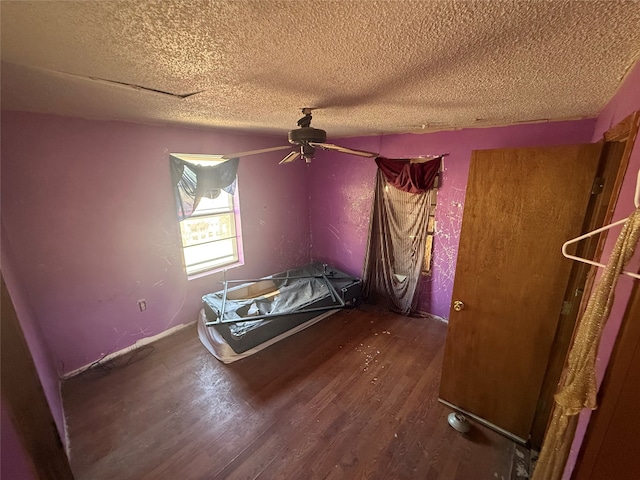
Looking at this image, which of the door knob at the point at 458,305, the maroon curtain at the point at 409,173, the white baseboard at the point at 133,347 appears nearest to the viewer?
the door knob at the point at 458,305

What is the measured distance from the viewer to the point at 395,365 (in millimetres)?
2629

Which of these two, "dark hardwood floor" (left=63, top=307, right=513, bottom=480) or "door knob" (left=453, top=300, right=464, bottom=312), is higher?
"door knob" (left=453, top=300, right=464, bottom=312)

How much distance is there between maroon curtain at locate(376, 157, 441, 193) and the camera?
3029 mm

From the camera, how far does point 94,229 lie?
2453mm

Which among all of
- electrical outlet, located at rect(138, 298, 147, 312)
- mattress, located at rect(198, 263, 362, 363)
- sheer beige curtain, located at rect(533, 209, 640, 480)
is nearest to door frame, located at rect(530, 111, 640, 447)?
sheer beige curtain, located at rect(533, 209, 640, 480)

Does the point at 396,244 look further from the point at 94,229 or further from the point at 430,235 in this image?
the point at 94,229

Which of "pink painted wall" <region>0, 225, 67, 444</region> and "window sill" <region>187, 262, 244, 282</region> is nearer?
"pink painted wall" <region>0, 225, 67, 444</region>

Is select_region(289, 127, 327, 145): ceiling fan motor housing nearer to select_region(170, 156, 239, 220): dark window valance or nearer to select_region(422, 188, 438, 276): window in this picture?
select_region(170, 156, 239, 220): dark window valance

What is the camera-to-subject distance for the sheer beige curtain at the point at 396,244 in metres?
3.26

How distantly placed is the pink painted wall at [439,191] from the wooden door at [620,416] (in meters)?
2.40

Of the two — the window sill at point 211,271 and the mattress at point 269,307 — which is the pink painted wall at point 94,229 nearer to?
the window sill at point 211,271

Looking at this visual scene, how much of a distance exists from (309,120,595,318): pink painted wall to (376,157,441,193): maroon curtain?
0.44 feet

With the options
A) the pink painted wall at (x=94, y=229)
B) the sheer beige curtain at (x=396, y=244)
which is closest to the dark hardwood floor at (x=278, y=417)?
the pink painted wall at (x=94, y=229)

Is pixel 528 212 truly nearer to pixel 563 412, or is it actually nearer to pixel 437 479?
pixel 563 412
